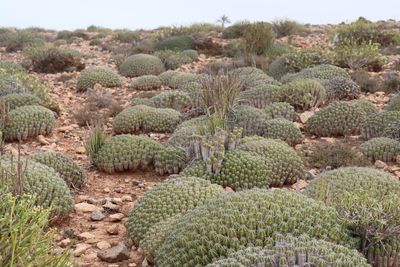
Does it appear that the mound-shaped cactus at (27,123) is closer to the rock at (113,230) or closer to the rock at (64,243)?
the rock at (113,230)

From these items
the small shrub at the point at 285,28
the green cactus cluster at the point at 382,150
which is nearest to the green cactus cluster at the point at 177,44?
the small shrub at the point at 285,28

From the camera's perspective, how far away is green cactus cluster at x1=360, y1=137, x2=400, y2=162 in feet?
23.9

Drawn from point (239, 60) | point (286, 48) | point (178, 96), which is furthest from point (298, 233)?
point (286, 48)

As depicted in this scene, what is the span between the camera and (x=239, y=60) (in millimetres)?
14945

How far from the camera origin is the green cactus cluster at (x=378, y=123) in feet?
26.8

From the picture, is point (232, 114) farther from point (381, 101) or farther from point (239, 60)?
point (239, 60)

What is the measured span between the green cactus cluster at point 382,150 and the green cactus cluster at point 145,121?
3.15 meters

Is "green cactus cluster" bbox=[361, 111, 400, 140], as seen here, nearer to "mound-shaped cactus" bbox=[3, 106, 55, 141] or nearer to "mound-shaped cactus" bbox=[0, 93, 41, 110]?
"mound-shaped cactus" bbox=[3, 106, 55, 141]

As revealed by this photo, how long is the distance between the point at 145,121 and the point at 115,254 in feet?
Answer: 14.5

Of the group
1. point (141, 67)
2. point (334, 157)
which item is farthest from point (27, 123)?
point (141, 67)

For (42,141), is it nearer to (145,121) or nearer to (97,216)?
(145,121)

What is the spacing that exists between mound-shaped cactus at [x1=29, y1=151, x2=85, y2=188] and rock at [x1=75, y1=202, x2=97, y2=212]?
51cm

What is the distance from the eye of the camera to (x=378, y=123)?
324 inches

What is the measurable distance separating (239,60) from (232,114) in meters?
6.89
